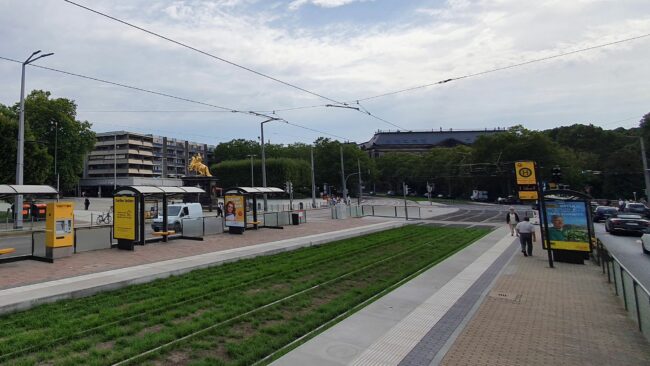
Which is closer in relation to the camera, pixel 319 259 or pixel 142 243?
pixel 319 259

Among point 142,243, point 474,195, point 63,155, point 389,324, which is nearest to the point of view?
point 389,324

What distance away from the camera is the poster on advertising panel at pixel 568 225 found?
45.9 feet

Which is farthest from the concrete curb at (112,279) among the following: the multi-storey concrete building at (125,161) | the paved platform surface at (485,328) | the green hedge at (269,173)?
the multi-storey concrete building at (125,161)

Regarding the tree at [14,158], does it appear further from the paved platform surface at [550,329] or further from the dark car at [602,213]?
the dark car at [602,213]

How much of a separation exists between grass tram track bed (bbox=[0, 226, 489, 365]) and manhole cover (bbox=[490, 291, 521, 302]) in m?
2.41

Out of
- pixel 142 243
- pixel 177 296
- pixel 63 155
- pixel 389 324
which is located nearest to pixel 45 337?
pixel 177 296

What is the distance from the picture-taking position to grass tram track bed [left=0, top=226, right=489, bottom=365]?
18.7 ft

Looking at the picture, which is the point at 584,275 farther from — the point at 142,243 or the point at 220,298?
the point at 142,243

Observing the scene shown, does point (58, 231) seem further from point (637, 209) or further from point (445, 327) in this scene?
point (637, 209)

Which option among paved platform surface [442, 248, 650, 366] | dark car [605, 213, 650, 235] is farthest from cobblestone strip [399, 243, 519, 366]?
dark car [605, 213, 650, 235]

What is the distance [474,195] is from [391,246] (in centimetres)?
7339

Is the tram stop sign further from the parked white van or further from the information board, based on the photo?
the information board

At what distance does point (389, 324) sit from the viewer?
23.2 feet

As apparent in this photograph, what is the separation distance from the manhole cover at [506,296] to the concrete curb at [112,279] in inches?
327
